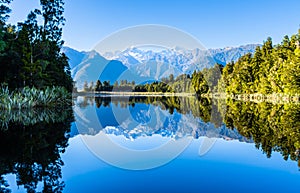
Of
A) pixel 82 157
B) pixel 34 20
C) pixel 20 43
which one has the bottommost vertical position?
pixel 82 157

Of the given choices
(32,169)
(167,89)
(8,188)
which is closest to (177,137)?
(32,169)

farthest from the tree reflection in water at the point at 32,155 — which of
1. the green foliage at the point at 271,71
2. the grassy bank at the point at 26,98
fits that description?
the green foliage at the point at 271,71

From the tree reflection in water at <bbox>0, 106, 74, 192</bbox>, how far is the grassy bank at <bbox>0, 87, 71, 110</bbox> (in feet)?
17.7

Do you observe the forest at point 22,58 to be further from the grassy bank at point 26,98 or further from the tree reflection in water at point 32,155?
the tree reflection in water at point 32,155

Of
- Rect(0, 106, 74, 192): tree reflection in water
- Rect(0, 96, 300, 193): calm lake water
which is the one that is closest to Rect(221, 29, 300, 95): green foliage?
Rect(0, 96, 300, 193): calm lake water

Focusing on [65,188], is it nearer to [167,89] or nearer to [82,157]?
[82,157]

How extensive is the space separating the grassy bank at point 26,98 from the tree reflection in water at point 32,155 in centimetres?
539

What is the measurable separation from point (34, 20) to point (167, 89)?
78488 mm

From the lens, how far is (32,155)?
6.96 metres

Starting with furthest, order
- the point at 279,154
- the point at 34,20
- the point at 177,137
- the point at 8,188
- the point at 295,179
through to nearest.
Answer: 1. the point at 34,20
2. the point at 177,137
3. the point at 279,154
4. the point at 295,179
5. the point at 8,188

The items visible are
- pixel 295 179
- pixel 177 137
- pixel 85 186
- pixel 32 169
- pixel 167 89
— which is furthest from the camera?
pixel 167 89

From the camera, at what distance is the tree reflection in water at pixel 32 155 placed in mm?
5113

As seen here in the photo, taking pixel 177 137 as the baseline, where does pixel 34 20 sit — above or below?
above

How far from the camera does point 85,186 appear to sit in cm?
504
